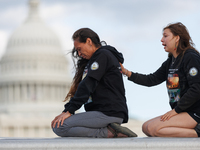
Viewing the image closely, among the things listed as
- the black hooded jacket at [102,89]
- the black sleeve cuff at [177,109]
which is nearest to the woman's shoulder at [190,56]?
the black sleeve cuff at [177,109]

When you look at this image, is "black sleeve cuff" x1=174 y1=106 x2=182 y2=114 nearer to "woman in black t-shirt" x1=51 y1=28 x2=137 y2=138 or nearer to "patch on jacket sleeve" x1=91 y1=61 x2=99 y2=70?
"woman in black t-shirt" x1=51 y1=28 x2=137 y2=138

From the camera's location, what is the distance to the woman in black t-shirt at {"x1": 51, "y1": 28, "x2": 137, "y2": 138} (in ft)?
22.3

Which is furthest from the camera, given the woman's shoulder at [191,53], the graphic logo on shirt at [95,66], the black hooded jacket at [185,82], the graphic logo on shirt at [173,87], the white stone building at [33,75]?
the white stone building at [33,75]

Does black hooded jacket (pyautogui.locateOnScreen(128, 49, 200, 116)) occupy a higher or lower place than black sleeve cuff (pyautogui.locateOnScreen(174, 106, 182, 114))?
higher

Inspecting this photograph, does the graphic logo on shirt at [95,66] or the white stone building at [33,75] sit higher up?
the graphic logo on shirt at [95,66]

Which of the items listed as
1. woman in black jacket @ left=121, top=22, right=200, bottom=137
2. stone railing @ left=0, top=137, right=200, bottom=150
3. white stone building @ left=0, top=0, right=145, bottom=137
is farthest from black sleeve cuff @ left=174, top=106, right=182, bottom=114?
white stone building @ left=0, top=0, right=145, bottom=137

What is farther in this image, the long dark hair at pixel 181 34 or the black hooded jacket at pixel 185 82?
the long dark hair at pixel 181 34

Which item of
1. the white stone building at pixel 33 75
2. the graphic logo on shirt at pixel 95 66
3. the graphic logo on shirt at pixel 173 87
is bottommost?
the white stone building at pixel 33 75

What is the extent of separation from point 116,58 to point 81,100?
0.94 m

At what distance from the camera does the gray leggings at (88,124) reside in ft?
22.4

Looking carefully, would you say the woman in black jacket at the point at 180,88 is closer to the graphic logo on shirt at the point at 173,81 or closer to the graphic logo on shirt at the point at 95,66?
the graphic logo on shirt at the point at 173,81

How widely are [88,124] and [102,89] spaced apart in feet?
1.76

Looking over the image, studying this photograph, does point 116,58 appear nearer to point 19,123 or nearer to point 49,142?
point 49,142

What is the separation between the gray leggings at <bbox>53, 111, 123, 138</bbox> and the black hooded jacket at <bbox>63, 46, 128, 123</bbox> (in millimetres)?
90
